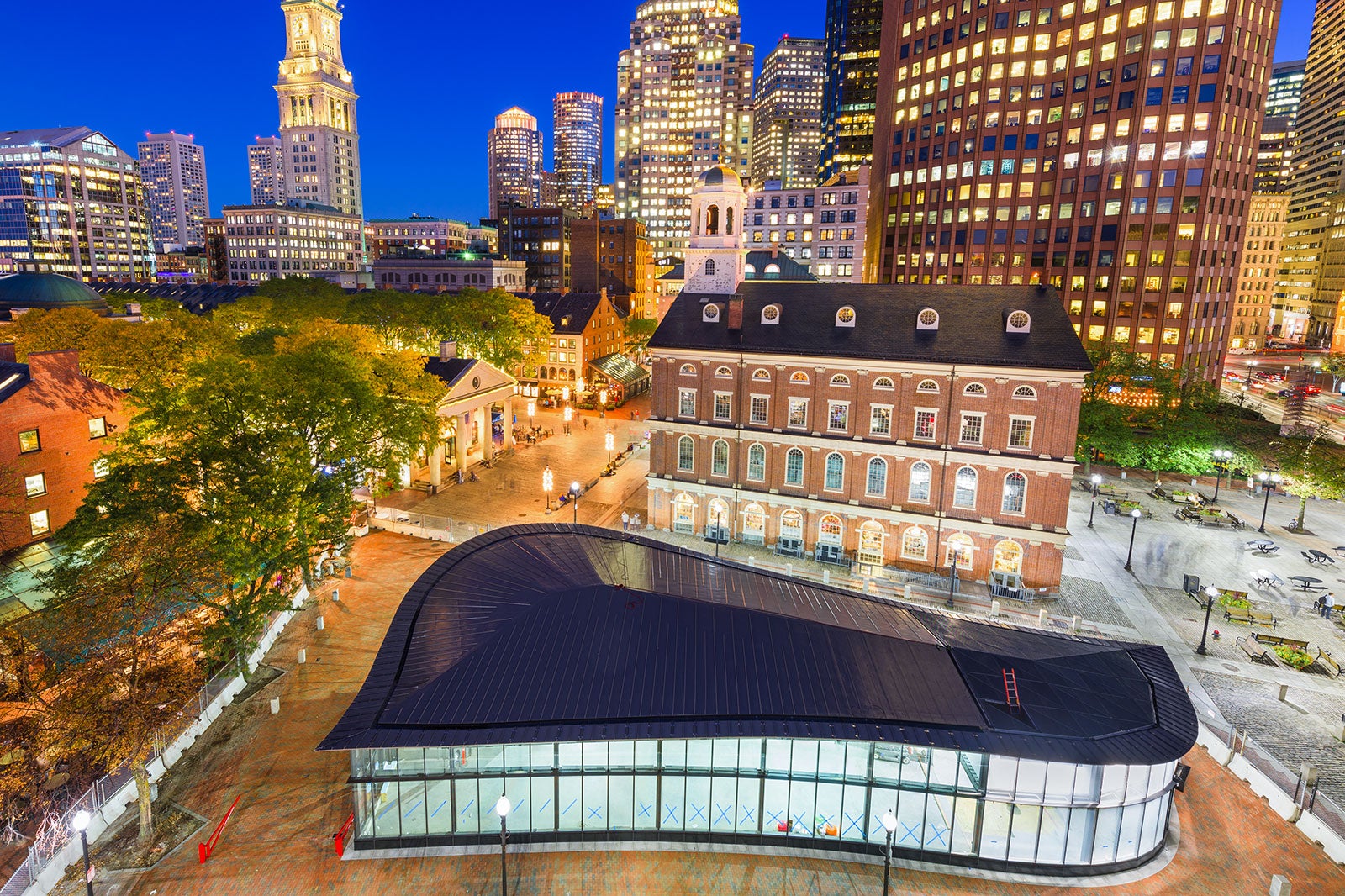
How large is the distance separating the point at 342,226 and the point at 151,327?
166852 millimetres

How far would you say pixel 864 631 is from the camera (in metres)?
24.4

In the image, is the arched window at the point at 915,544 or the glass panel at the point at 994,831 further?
the arched window at the point at 915,544

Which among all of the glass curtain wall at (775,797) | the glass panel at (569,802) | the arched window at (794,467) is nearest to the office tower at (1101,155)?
the arched window at (794,467)

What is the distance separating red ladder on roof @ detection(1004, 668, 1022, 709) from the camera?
2095 cm

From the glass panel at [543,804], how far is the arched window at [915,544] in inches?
1133

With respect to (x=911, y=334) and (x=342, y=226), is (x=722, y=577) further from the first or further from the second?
(x=342, y=226)

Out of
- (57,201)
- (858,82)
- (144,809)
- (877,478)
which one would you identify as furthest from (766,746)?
(57,201)

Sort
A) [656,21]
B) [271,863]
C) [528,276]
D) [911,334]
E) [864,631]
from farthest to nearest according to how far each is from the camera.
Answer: [656,21] → [528,276] → [911,334] → [864,631] → [271,863]

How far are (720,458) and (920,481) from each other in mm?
13306

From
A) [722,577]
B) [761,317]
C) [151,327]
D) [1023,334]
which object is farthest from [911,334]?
[151,327]

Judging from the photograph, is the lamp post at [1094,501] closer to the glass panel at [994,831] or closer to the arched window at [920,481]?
the arched window at [920,481]

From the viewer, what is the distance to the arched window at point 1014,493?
129ft

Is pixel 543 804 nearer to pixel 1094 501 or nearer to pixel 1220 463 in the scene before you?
pixel 1094 501

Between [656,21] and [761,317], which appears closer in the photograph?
[761,317]
